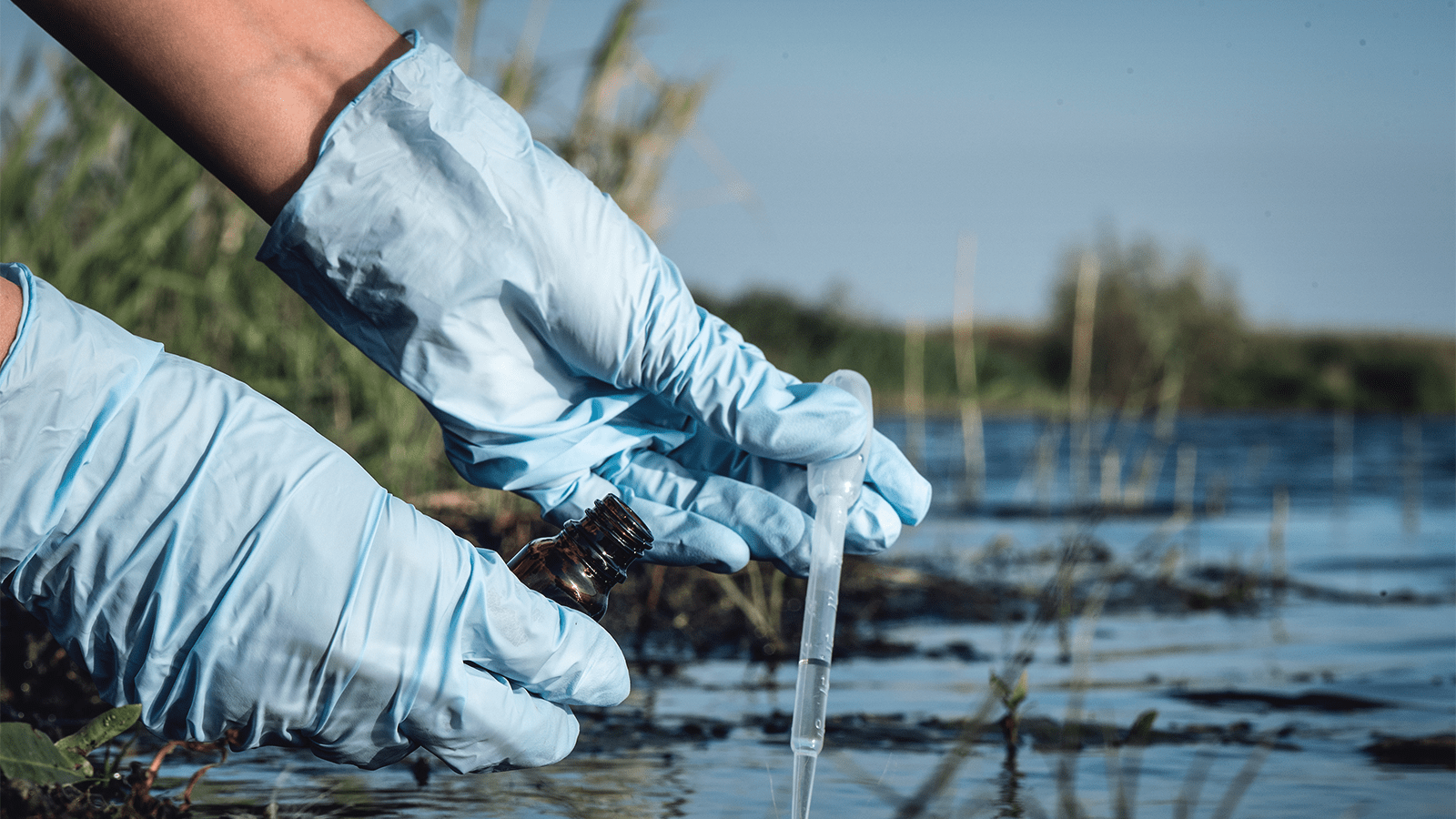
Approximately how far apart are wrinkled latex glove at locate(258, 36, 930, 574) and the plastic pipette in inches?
1.4

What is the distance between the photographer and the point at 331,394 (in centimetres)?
343

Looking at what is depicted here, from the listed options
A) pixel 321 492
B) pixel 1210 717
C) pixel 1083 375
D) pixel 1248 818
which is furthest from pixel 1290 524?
pixel 321 492

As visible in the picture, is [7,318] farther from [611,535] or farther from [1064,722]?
[1064,722]

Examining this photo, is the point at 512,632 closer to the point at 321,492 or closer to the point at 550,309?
the point at 321,492

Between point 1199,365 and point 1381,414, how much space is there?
413 cm

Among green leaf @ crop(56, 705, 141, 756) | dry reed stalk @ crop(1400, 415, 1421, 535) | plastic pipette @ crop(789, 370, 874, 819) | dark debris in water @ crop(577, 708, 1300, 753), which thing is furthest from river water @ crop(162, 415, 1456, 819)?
dry reed stalk @ crop(1400, 415, 1421, 535)

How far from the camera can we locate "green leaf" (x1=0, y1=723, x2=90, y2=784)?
1.15m

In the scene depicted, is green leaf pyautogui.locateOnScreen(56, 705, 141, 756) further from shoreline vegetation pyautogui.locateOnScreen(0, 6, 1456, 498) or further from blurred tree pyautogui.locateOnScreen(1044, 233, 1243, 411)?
blurred tree pyautogui.locateOnScreen(1044, 233, 1243, 411)

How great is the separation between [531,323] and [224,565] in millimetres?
520

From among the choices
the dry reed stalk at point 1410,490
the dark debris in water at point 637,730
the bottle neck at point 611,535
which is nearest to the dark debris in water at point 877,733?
the dark debris in water at point 637,730

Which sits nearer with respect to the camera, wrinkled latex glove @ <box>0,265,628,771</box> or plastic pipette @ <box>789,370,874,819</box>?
wrinkled latex glove @ <box>0,265,628,771</box>

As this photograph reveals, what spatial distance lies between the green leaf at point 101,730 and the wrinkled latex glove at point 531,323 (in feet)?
1.79

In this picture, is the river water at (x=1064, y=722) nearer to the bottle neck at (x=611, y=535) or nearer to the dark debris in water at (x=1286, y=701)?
the dark debris in water at (x=1286, y=701)

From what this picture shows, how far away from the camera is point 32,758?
116 centimetres
